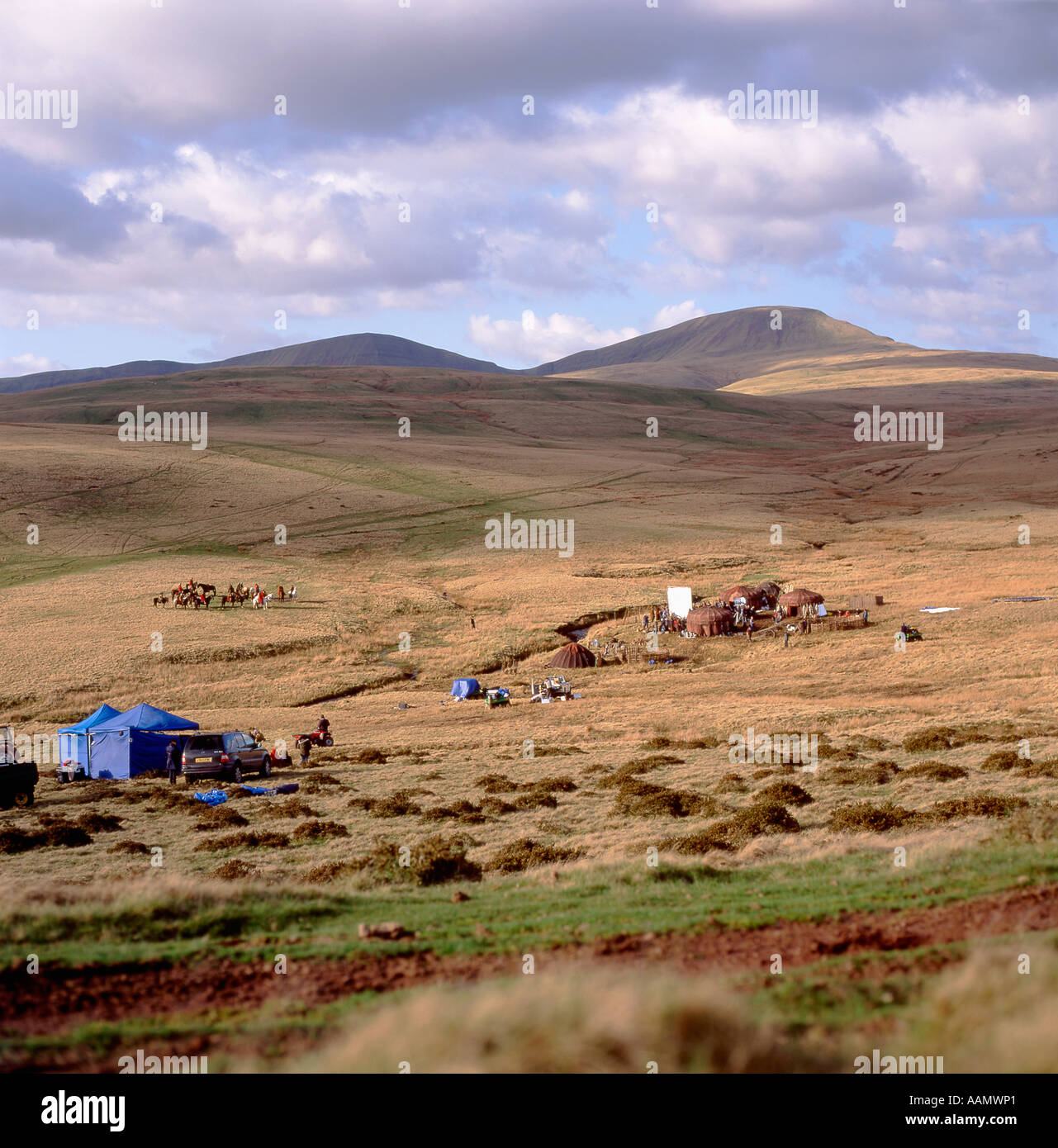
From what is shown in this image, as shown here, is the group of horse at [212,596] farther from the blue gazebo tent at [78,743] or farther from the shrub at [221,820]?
the shrub at [221,820]

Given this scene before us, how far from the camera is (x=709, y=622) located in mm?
60344

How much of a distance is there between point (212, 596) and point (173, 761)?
136ft

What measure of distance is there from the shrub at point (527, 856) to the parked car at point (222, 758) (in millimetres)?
14671

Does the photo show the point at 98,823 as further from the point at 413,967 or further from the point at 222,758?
the point at 413,967

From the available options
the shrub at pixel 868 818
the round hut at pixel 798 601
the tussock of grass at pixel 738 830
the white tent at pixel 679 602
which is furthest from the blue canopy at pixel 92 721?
the round hut at pixel 798 601

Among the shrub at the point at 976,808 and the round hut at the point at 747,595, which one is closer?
the shrub at the point at 976,808

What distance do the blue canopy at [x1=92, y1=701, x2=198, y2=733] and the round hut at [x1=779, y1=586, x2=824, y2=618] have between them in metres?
39.5

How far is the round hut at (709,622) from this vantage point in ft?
197

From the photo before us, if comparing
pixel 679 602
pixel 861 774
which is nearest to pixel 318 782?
pixel 861 774

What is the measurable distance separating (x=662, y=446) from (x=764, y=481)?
42622mm

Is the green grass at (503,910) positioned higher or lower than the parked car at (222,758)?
higher

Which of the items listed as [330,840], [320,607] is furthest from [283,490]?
[330,840]
